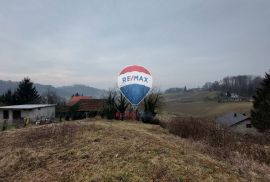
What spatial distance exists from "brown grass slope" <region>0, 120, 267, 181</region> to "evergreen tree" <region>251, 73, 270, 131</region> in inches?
1363

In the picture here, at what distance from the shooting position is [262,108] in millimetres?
44188

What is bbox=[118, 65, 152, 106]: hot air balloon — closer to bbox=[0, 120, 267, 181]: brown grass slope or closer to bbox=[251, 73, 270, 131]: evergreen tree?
bbox=[0, 120, 267, 181]: brown grass slope

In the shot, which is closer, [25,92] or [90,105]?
[90,105]

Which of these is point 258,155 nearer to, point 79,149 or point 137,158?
point 137,158

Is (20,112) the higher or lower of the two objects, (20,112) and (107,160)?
the higher

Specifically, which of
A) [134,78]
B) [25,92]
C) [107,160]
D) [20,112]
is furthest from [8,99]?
[107,160]

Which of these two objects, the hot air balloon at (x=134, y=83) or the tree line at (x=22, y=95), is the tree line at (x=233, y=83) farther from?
the hot air balloon at (x=134, y=83)

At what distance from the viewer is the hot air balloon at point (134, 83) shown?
19.7 m

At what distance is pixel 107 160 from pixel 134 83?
10.4 meters

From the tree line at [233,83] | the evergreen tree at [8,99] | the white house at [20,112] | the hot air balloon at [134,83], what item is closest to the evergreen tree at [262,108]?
the hot air balloon at [134,83]

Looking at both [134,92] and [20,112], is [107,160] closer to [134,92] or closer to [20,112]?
[134,92]

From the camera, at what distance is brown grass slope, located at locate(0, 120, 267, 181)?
8609mm

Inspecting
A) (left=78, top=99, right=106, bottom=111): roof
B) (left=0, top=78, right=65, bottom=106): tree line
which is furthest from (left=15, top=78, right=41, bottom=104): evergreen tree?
(left=78, top=99, right=106, bottom=111): roof

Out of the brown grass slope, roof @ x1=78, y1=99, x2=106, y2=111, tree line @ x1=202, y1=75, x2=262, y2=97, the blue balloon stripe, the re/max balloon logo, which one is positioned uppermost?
tree line @ x1=202, y1=75, x2=262, y2=97
